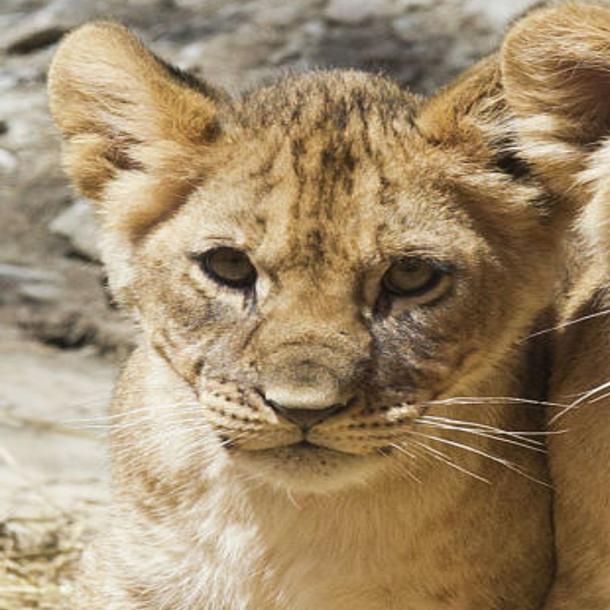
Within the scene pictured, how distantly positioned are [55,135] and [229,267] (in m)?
2.95

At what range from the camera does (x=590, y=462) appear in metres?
3.04

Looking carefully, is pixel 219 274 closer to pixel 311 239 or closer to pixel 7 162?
pixel 311 239

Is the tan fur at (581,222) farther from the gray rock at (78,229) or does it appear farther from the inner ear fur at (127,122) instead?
the gray rock at (78,229)

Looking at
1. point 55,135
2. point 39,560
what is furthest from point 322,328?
point 55,135

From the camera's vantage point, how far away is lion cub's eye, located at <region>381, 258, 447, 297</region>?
2914 mm

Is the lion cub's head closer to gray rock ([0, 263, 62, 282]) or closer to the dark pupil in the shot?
the dark pupil

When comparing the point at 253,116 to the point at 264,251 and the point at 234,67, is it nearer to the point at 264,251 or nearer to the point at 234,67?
the point at 264,251

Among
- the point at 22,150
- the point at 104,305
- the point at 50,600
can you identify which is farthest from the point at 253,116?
the point at 22,150

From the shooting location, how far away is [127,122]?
319 cm

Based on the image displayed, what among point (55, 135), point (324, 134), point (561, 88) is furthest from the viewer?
point (55, 135)

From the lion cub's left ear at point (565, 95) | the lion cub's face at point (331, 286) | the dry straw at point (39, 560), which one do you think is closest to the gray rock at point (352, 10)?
the dry straw at point (39, 560)

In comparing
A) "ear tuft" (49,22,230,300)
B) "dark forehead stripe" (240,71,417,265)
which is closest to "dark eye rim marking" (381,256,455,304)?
"dark forehead stripe" (240,71,417,265)

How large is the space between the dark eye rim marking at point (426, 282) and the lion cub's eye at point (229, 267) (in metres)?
0.23

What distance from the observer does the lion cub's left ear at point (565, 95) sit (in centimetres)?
276
